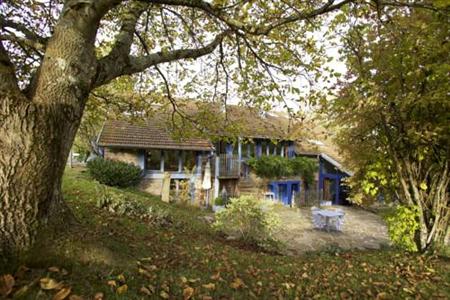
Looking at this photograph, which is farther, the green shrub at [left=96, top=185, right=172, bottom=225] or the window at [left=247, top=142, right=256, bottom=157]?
the window at [left=247, top=142, right=256, bottom=157]

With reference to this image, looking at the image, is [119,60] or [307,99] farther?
[307,99]

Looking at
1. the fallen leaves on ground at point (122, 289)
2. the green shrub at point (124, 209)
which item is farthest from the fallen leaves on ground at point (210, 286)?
the green shrub at point (124, 209)

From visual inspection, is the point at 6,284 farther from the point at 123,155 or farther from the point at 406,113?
the point at 123,155

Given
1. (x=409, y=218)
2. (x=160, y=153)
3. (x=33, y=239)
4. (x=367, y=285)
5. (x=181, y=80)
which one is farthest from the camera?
(x=160, y=153)

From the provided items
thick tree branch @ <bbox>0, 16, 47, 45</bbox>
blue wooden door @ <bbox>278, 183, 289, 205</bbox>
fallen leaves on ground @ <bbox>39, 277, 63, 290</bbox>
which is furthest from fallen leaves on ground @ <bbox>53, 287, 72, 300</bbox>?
blue wooden door @ <bbox>278, 183, 289, 205</bbox>

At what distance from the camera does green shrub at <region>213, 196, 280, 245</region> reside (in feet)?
27.8

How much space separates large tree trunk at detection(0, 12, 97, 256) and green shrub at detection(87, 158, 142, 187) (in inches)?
518

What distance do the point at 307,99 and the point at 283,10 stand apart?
1.74 m

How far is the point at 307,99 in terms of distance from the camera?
18.2 ft

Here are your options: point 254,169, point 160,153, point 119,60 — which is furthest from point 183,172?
point 119,60

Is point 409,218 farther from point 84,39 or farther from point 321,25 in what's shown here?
point 84,39

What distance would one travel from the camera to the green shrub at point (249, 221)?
847cm

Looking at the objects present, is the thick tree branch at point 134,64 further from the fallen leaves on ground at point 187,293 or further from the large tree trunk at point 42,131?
the fallen leaves on ground at point 187,293

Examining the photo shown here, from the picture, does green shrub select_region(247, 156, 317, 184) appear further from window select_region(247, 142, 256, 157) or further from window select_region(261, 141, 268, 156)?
window select_region(261, 141, 268, 156)
